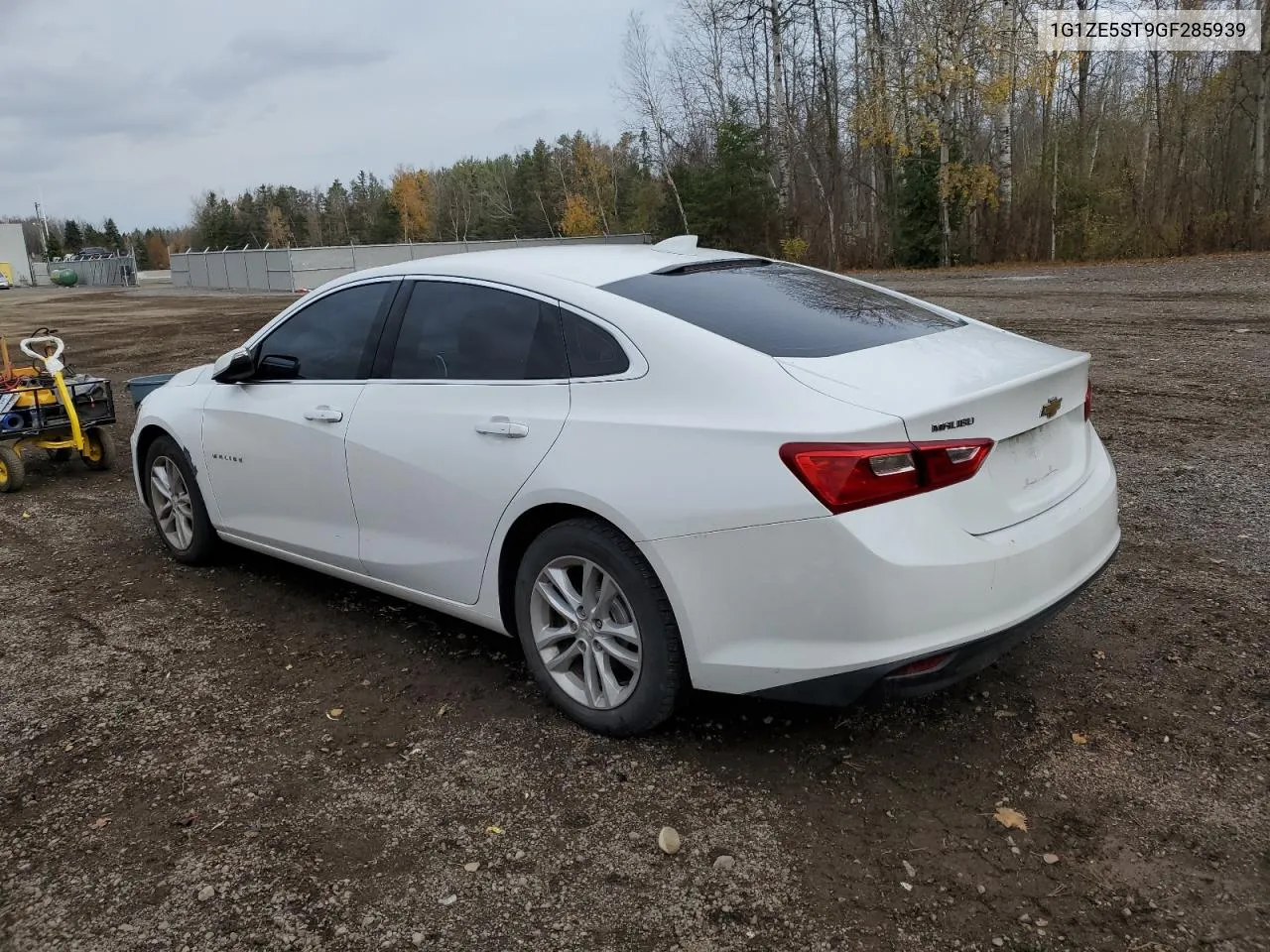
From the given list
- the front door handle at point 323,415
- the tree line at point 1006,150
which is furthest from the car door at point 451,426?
the tree line at point 1006,150

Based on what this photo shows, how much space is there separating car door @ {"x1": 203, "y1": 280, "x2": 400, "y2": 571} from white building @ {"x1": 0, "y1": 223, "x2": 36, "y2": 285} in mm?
90241

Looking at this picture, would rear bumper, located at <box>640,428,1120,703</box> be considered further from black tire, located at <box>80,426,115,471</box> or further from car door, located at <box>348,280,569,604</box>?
black tire, located at <box>80,426,115,471</box>

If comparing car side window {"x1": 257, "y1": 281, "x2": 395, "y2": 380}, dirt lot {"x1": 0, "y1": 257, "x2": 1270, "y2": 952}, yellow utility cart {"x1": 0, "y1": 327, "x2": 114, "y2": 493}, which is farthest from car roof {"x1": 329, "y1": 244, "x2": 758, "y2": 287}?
yellow utility cart {"x1": 0, "y1": 327, "x2": 114, "y2": 493}

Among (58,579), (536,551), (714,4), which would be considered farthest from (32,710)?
(714,4)

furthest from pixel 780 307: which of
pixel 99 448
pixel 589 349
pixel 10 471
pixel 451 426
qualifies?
pixel 99 448

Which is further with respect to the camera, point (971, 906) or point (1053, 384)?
point (1053, 384)

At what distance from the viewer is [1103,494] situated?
3.32 metres

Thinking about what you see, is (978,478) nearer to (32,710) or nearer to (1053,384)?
(1053,384)

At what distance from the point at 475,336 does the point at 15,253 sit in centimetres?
9600

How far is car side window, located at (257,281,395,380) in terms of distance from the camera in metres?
4.14

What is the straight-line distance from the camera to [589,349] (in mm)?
3303

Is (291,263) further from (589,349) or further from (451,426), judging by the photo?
(589,349)

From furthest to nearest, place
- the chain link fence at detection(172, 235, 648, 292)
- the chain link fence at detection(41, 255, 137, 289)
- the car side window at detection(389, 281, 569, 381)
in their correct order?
the chain link fence at detection(41, 255, 137, 289), the chain link fence at detection(172, 235, 648, 292), the car side window at detection(389, 281, 569, 381)

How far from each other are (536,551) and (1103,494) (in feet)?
6.41
